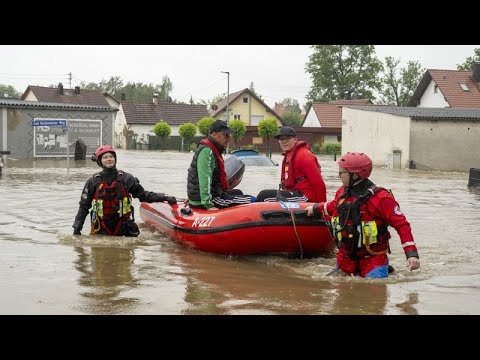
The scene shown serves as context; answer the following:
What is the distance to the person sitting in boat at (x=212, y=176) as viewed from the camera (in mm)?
8328

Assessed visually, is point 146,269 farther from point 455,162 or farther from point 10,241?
point 455,162

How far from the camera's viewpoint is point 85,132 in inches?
1390

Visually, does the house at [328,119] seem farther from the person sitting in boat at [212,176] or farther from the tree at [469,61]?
the person sitting in boat at [212,176]

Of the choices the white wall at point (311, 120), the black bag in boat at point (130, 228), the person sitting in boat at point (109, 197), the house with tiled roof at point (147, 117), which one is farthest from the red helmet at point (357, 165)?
the house with tiled roof at point (147, 117)

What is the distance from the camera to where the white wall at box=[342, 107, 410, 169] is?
117 feet

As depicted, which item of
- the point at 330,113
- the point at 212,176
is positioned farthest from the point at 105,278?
the point at 330,113

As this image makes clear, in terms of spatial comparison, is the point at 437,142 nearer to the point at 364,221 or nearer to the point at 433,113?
the point at 433,113

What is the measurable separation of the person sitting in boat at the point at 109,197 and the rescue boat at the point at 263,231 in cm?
97

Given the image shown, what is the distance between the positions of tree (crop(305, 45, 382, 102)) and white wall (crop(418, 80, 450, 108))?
30702mm

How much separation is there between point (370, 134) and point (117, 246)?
3261cm

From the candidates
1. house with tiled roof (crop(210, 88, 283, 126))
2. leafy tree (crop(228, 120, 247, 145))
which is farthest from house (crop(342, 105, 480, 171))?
house with tiled roof (crop(210, 88, 283, 126))

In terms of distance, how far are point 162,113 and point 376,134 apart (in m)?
40.6

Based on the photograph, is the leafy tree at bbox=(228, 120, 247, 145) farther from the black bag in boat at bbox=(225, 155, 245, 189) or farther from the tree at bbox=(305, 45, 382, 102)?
the black bag in boat at bbox=(225, 155, 245, 189)
